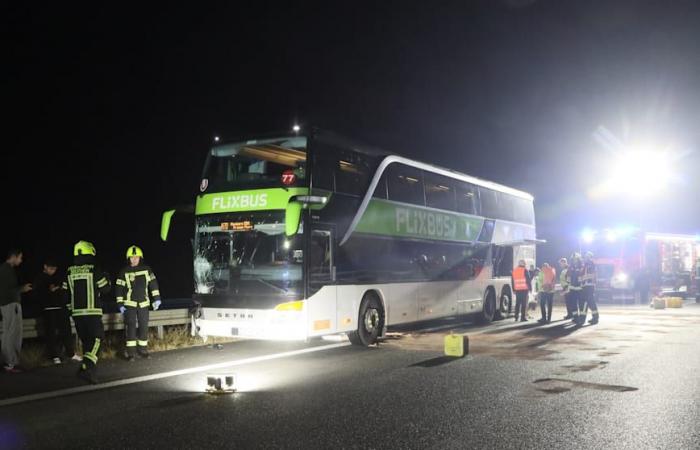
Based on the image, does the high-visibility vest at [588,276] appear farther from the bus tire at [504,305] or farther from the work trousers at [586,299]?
the bus tire at [504,305]

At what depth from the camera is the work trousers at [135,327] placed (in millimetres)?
10547

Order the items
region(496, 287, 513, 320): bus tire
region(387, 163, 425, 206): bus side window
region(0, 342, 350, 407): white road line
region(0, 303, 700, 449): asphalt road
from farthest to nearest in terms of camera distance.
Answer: region(496, 287, 513, 320): bus tire, region(387, 163, 425, 206): bus side window, region(0, 342, 350, 407): white road line, region(0, 303, 700, 449): asphalt road

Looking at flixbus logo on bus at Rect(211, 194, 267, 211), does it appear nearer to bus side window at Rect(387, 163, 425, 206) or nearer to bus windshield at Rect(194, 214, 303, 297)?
bus windshield at Rect(194, 214, 303, 297)

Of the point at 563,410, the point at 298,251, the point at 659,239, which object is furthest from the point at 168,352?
the point at 659,239

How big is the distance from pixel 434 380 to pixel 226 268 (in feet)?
14.3

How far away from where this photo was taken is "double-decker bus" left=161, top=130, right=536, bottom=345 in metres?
10.6

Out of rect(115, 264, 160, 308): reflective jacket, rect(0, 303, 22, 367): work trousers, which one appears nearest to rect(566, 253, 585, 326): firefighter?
rect(115, 264, 160, 308): reflective jacket

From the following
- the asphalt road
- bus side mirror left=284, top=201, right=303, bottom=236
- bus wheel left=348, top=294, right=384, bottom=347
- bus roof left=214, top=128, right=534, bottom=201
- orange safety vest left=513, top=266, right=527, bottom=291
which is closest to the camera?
the asphalt road

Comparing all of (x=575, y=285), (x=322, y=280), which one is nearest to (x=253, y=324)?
(x=322, y=280)

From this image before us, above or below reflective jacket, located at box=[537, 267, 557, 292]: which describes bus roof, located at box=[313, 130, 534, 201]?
above

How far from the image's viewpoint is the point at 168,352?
11484 millimetres

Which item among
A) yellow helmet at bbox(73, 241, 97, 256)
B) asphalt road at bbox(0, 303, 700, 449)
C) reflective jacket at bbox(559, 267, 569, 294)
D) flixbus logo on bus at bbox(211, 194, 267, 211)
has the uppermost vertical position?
flixbus logo on bus at bbox(211, 194, 267, 211)

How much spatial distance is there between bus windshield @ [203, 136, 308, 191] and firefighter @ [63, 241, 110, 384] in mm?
3252

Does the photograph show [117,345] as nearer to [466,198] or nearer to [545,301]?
[466,198]
